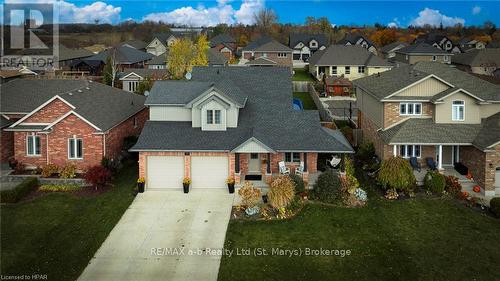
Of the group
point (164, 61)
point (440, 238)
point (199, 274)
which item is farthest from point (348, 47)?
point (199, 274)

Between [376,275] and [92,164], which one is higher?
[92,164]

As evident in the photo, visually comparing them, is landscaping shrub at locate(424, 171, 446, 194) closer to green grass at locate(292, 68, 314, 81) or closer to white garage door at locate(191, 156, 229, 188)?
white garage door at locate(191, 156, 229, 188)

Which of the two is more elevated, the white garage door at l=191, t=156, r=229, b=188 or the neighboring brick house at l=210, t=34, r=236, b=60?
the neighboring brick house at l=210, t=34, r=236, b=60

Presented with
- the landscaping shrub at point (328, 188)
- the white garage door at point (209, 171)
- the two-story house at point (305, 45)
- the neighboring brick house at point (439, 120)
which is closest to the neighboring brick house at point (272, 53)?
the two-story house at point (305, 45)

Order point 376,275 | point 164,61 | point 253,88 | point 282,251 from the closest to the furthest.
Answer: point 376,275 → point 282,251 → point 253,88 → point 164,61

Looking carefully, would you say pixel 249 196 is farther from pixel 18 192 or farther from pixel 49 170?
pixel 49 170

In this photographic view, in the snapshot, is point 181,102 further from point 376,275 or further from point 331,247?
point 376,275

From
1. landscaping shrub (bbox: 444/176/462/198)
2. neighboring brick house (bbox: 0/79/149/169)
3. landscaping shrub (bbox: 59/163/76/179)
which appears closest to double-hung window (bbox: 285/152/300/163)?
landscaping shrub (bbox: 444/176/462/198)
